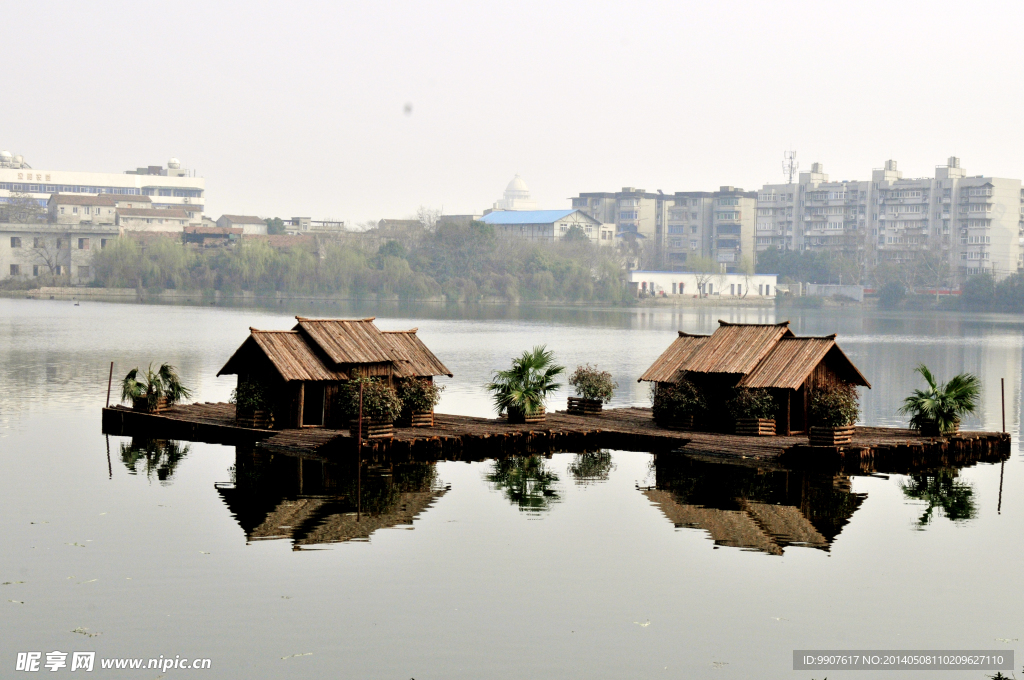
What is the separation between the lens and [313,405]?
127ft

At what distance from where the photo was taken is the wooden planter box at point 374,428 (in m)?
36.1

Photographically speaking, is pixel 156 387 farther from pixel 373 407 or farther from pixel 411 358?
pixel 373 407

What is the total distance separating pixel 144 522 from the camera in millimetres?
28047

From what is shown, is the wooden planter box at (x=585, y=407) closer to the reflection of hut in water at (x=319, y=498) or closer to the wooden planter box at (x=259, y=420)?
the reflection of hut in water at (x=319, y=498)

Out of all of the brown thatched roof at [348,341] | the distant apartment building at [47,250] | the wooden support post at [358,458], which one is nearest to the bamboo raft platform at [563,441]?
the wooden support post at [358,458]

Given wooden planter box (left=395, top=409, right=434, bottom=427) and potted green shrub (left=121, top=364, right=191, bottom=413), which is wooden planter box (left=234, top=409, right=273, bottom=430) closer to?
wooden planter box (left=395, top=409, right=434, bottom=427)

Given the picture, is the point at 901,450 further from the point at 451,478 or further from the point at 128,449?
the point at 128,449

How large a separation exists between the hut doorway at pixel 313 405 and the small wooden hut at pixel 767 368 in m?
10.1

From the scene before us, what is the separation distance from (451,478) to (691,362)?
9.70m

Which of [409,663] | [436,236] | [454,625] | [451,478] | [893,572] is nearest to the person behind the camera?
[409,663]

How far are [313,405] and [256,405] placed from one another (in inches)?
66.8

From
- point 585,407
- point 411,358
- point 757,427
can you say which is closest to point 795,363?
point 757,427

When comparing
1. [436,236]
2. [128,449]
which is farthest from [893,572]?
[436,236]

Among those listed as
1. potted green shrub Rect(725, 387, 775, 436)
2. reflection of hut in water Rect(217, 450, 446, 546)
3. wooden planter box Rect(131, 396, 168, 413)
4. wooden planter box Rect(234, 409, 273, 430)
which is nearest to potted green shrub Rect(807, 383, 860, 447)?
potted green shrub Rect(725, 387, 775, 436)
